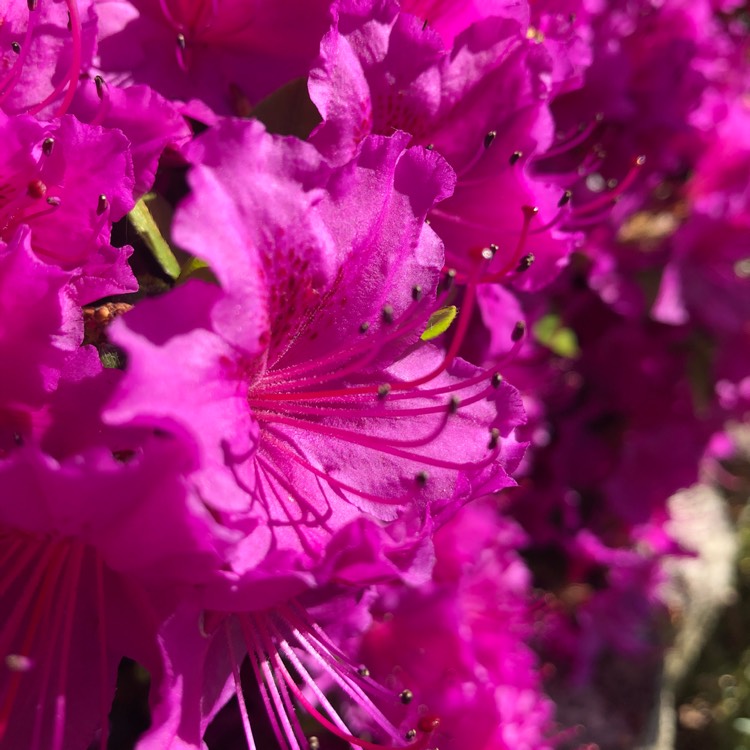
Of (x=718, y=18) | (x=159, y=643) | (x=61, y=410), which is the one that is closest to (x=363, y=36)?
Result: (x=61, y=410)

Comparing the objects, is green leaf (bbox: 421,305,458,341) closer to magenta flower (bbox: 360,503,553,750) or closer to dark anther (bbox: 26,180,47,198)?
dark anther (bbox: 26,180,47,198)

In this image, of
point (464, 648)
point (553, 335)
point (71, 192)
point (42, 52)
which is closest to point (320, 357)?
point (71, 192)

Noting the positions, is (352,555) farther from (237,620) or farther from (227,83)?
(227,83)

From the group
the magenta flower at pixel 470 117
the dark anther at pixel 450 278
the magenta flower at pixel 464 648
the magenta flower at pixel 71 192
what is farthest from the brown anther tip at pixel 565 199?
the magenta flower at pixel 464 648

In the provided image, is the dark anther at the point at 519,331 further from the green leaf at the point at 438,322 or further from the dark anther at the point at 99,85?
the dark anther at the point at 99,85

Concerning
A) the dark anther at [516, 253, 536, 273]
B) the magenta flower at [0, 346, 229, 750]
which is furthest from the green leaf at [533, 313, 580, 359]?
the magenta flower at [0, 346, 229, 750]

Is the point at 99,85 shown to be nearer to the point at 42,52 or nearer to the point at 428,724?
the point at 42,52
